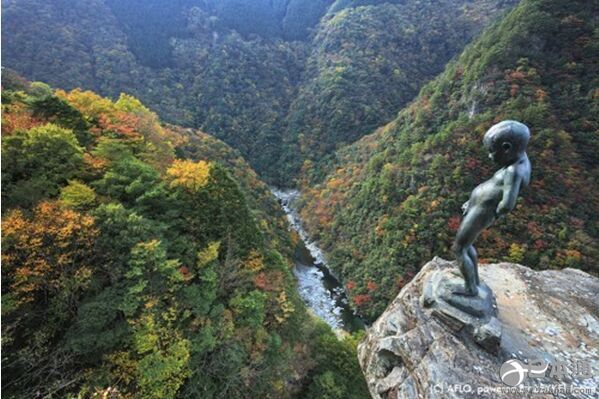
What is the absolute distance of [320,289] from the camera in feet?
110

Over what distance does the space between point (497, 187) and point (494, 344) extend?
3.75 metres

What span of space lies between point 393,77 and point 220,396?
65823mm

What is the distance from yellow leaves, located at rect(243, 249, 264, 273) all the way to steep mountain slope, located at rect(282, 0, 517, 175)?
136ft

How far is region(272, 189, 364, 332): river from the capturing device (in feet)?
95.9

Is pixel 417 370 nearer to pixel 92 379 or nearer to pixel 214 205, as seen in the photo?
pixel 92 379

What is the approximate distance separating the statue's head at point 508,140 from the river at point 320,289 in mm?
25226

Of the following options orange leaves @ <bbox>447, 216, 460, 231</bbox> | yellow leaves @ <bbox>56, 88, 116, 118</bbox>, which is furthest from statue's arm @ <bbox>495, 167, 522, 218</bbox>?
yellow leaves @ <bbox>56, 88, 116, 118</bbox>

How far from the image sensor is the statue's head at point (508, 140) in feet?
20.6

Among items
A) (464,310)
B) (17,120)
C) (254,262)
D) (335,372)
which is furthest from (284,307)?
(17,120)

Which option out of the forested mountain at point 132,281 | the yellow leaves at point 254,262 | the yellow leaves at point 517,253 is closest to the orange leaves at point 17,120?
the forested mountain at point 132,281

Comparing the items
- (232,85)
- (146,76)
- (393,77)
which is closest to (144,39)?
(146,76)

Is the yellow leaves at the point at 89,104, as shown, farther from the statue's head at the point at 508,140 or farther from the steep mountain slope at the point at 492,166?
the steep mountain slope at the point at 492,166

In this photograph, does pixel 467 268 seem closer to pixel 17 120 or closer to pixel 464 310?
pixel 464 310

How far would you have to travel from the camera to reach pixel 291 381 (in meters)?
16.2
